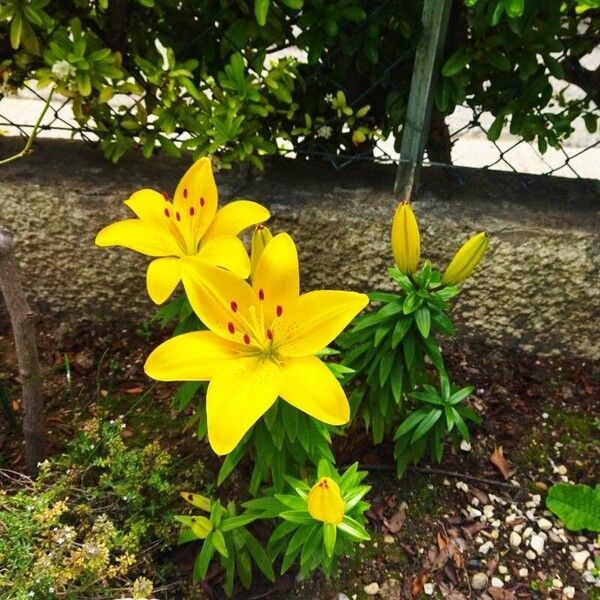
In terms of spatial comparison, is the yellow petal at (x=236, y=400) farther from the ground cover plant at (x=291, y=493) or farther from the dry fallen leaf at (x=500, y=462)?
the dry fallen leaf at (x=500, y=462)

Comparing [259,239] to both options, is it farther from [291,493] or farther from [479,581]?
[479,581]

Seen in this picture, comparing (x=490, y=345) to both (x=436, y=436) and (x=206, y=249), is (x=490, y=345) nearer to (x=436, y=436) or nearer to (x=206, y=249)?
(x=436, y=436)

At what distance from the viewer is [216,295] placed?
1.14 metres

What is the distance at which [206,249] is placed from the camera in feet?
4.13

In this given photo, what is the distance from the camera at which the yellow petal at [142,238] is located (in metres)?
1.23

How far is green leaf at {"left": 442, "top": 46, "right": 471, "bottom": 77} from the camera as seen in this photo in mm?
1744

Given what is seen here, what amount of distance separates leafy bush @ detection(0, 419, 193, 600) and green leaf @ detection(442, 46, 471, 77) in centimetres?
122

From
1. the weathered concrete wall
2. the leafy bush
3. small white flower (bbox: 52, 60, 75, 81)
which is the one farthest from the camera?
the weathered concrete wall

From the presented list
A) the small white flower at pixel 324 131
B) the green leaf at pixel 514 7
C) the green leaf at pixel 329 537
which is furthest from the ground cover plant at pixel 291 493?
the small white flower at pixel 324 131

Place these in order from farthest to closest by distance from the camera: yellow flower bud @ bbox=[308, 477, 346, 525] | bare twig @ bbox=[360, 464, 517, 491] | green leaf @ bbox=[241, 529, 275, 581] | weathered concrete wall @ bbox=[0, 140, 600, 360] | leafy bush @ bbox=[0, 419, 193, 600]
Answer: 1. weathered concrete wall @ bbox=[0, 140, 600, 360]
2. bare twig @ bbox=[360, 464, 517, 491]
3. green leaf @ bbox=[241, 529, 275, 581]
4. leafy bush @ bbox=[0, 419, 193, 600]
5. yellow flower bud @ bbox=[308, 477, 346, 525]

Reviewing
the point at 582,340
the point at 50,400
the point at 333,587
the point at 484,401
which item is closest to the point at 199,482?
the point at 333,587

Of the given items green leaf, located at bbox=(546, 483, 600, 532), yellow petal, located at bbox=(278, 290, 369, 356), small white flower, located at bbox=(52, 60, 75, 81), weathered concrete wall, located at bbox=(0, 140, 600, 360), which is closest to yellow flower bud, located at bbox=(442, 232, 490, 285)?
yellow petal, located at bbox=(278, 290, 369, 356)

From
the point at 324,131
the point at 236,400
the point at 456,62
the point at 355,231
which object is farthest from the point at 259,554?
the point at 456,62

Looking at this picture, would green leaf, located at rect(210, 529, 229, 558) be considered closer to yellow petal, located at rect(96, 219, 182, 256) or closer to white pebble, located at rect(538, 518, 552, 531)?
yellow petal, located at rect(96, 219, 182, 256)
